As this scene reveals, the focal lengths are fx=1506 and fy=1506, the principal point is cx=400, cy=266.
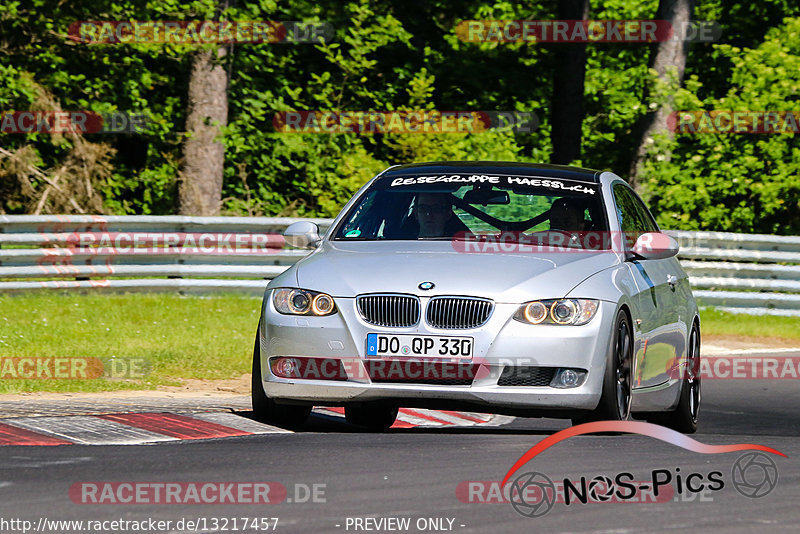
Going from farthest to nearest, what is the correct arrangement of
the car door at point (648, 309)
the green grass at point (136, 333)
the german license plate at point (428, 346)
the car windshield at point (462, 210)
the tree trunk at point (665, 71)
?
the tree trunk at point (665, 71) → the green grass at point (136, 333) → the car windshield at point (462, 210) → the car door at point (648, 309) → the german license plate at point (428, 346)

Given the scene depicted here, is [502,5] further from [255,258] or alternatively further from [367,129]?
[255,258]

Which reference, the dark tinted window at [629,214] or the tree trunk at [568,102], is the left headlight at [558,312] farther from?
the tree trunk at [568,102]

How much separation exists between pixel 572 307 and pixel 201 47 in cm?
1567

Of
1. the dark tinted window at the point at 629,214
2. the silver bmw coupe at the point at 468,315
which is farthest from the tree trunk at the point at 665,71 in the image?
the silver bmw coupe at the point at 468,315

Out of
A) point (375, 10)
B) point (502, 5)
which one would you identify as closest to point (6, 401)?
point (375, 10)

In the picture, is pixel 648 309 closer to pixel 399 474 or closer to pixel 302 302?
pixel 302 302

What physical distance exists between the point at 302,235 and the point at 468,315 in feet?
5.50

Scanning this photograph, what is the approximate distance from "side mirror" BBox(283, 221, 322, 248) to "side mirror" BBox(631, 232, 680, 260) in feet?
6.53

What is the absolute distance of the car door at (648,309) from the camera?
9047mm

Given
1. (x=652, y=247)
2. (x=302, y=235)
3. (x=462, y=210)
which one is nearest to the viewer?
(x=652, y=247)

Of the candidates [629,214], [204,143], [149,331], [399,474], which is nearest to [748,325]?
[149,331]

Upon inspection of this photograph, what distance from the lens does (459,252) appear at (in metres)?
8.73

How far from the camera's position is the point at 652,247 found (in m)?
9.19

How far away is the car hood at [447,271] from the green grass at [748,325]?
9838 millimetres
